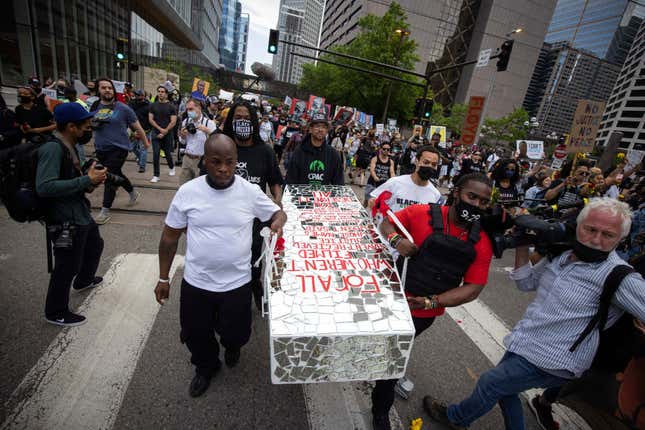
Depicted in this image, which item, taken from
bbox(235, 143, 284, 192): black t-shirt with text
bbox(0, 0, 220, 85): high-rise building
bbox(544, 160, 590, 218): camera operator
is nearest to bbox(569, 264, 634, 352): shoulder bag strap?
bbox(235, 143, 284, 192): black t-shirt with text

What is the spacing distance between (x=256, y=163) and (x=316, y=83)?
1812 inches

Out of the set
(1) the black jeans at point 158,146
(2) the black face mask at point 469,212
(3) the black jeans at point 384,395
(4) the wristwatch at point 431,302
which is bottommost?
(3) the black jeans at point 384,395

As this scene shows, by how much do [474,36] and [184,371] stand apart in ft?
232

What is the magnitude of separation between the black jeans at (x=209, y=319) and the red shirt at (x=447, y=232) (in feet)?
4.37

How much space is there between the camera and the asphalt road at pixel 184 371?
237 cm

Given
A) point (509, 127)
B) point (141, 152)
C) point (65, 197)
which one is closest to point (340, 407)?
point (65, 197)

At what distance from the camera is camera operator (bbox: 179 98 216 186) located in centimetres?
579

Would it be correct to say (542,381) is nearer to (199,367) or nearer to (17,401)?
(199,367)

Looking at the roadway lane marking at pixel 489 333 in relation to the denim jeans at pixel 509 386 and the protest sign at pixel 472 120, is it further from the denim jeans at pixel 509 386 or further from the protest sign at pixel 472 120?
the protest sign at pixel 472 120

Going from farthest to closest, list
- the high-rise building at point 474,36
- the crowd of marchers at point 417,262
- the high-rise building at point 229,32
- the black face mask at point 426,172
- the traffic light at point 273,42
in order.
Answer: the high-rise building at point 229,32
the high-rise building at point 474,36
the traffic light at point 273,42
the black face mask at point 426,172
the crowd of marchers at point 417,262

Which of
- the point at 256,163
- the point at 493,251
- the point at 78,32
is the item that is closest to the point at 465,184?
the point at 493,251

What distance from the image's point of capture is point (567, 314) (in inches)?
77.3

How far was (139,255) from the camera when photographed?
4547 millimetres

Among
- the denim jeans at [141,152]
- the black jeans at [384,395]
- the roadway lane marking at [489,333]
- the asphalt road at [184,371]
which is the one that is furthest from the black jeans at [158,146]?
the black jeans at [384,395]
